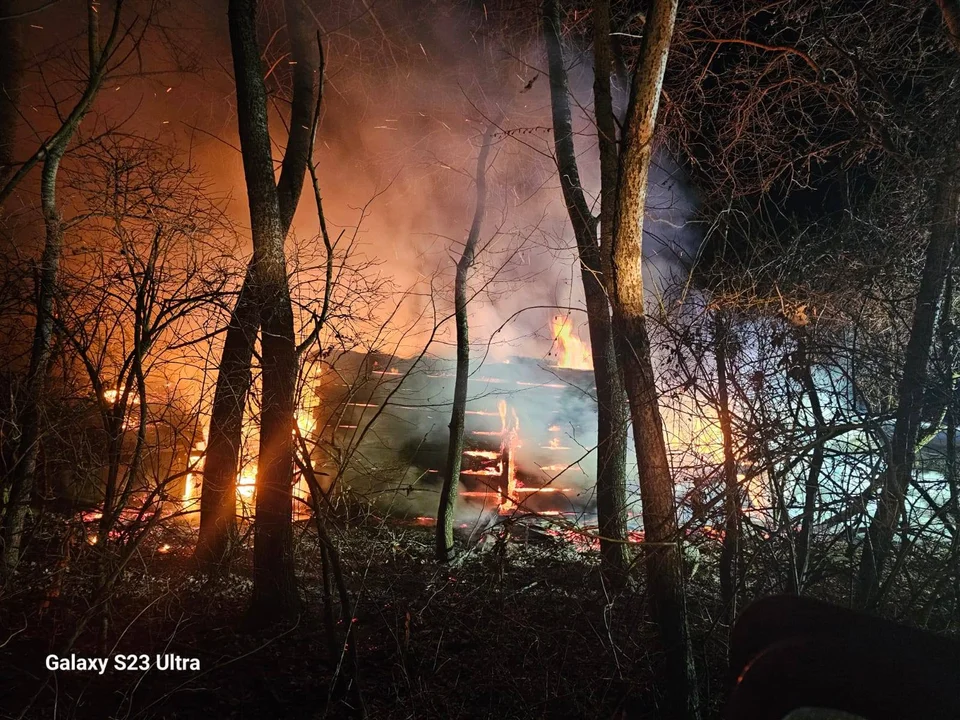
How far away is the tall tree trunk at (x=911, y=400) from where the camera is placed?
15.9 ft

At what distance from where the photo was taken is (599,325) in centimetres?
758

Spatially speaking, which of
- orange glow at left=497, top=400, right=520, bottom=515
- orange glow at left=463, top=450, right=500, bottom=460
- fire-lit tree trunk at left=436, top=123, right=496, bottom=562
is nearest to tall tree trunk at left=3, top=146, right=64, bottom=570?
fire-lit tree trunk at left=436, top=123, right=496, bottom=562

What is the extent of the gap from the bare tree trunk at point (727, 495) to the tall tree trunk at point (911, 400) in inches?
41.9

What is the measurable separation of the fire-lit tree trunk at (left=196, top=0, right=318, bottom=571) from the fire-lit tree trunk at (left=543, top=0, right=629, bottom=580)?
3.58m

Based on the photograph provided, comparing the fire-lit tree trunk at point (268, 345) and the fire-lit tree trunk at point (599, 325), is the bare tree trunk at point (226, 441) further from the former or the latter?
the fire-lit tree trunk at point (599, 325)

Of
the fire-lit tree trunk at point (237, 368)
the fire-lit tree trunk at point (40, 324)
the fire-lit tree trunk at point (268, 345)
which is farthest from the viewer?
the fire-lit tree trunk at point (237, 368)

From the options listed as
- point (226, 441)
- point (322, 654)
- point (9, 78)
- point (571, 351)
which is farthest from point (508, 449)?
point (9, 78)

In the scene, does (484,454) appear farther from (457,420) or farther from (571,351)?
(571,351)

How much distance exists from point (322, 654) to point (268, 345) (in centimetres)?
333

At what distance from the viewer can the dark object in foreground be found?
8.20 ft

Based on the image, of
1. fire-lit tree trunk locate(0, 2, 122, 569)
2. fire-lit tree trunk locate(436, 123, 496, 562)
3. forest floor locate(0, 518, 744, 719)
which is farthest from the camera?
fire-lit tree trunk locate(436, 123, 496, 562)

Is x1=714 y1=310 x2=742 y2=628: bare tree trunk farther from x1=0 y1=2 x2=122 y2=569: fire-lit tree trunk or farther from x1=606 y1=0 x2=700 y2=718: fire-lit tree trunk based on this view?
x1=0 y1=2 x2=122 y2=569: fire-lit tree trunk

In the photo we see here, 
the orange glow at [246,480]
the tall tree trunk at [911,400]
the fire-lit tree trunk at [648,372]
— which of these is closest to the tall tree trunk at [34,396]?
the orange glow at [246,480]

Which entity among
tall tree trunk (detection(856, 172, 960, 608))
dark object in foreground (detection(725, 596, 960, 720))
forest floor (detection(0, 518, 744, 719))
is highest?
tall tree trunk (detection(856, 172, 960, 608))
